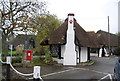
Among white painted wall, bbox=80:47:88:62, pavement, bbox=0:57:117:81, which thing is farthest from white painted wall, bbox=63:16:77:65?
pavement, bbox=0:57:117:81

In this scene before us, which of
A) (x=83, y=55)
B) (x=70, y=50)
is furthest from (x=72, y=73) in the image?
(x=83, y=55)

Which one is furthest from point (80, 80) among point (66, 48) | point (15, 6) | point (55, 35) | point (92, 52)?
point (92, 52)

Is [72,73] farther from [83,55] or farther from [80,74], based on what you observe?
[83,55]

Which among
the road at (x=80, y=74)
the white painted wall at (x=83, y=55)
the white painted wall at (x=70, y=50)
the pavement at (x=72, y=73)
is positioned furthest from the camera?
the white painted wall at (x=83, y=55)

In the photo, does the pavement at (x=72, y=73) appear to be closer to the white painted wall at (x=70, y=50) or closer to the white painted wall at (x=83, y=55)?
the white painted wall at (x=70, y=50)

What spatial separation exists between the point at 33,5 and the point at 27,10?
3.12 feet

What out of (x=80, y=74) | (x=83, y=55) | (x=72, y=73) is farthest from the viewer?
(x=83, y=55)

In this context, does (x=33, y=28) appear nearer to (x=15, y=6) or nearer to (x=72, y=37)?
(x=15, y=6)

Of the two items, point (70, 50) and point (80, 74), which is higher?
point (70, 50)

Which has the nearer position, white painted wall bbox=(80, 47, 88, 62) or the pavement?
the pavement

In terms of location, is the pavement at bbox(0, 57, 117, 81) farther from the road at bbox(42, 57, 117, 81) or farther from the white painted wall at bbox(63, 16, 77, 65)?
the white painted wall at bbox(63, 16, 77, 65)

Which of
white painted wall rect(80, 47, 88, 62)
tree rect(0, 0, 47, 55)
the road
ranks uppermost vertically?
tree rect(0, 0, 47, 55)

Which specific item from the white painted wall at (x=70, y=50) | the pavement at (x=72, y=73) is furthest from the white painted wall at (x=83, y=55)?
the pavement at (x=72, y=73)

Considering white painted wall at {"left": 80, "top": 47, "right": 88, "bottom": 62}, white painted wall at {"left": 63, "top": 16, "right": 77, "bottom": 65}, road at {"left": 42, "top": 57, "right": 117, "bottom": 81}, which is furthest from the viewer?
white painted wall at {"left": 80, "top": 47, "right": 88, "bottom": 62}
